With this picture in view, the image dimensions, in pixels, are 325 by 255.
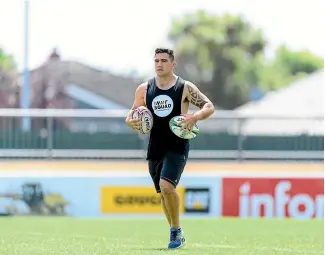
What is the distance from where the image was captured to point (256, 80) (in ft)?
321

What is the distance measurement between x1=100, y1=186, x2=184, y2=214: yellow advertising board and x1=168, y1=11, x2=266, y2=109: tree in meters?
62.8

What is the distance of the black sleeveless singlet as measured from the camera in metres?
10.7

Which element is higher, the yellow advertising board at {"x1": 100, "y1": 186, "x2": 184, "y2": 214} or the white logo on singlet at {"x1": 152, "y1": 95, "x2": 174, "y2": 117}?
the white logo on singlet at {"x1": 152, "y1": 95, "x2": 174, "y2": 117}

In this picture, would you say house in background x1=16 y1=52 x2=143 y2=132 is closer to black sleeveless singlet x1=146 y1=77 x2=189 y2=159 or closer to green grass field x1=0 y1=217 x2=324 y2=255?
green grass field x1=0 y1=217 x2=324 y2=255

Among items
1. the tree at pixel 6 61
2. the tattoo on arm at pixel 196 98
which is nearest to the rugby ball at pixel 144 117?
the tattoo on arm at pixel 196 98

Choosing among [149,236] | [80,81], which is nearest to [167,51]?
[149,236]

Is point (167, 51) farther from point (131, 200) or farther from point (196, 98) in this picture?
point (131, 200)

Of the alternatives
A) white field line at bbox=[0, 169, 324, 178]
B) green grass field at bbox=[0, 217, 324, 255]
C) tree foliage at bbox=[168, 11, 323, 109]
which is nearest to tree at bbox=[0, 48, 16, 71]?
tree foliage at bbox=[168, 11, 323, 109]

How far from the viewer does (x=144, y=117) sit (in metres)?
10.6

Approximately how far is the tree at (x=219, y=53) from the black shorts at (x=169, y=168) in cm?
6937

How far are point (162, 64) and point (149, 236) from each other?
289 cm

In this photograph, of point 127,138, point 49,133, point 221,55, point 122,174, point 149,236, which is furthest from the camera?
point 221,55

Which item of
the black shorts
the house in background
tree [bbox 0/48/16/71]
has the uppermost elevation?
tree [bbox 0/48/16/71]

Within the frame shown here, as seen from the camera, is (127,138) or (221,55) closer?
(127,138)
